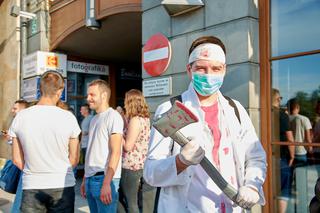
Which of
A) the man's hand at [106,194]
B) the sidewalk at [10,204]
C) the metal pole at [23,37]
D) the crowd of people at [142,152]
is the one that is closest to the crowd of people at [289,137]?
the crowd of people at [142,152]

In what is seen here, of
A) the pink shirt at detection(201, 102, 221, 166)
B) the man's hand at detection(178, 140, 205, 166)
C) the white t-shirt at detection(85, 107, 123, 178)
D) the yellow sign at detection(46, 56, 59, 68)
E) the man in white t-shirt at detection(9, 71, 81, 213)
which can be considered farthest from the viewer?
the yellow sign at detection(46, 56, 59, 68)

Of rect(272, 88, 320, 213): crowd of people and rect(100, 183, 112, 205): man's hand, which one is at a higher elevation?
rect(272, 88, 320, 213): crowd of people

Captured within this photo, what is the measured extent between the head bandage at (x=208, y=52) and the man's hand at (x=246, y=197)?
69 cm

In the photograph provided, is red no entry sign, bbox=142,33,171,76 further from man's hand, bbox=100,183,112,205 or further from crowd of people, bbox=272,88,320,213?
man's hand, bbox=100,183,112,205


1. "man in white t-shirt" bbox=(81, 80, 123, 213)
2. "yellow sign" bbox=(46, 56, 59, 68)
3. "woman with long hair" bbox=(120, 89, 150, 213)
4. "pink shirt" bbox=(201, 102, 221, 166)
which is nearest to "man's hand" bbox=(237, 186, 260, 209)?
"pink shirt" bbox=(201, 102, 221, 166)

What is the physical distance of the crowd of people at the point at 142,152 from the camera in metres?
1.75

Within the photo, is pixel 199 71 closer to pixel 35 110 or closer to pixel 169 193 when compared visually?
pixel 169 193

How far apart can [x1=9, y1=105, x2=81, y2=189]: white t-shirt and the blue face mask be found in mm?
1307

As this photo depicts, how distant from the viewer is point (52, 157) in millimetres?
2725

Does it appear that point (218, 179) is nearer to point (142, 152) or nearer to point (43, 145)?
point (43, 145)

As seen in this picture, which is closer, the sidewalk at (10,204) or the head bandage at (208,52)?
the head bandage at (208,52)

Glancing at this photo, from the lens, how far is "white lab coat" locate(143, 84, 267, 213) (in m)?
1.72

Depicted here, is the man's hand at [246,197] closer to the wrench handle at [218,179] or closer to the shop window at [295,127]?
the wrench handle at [218,179]

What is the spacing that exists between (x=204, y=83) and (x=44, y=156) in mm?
1464
